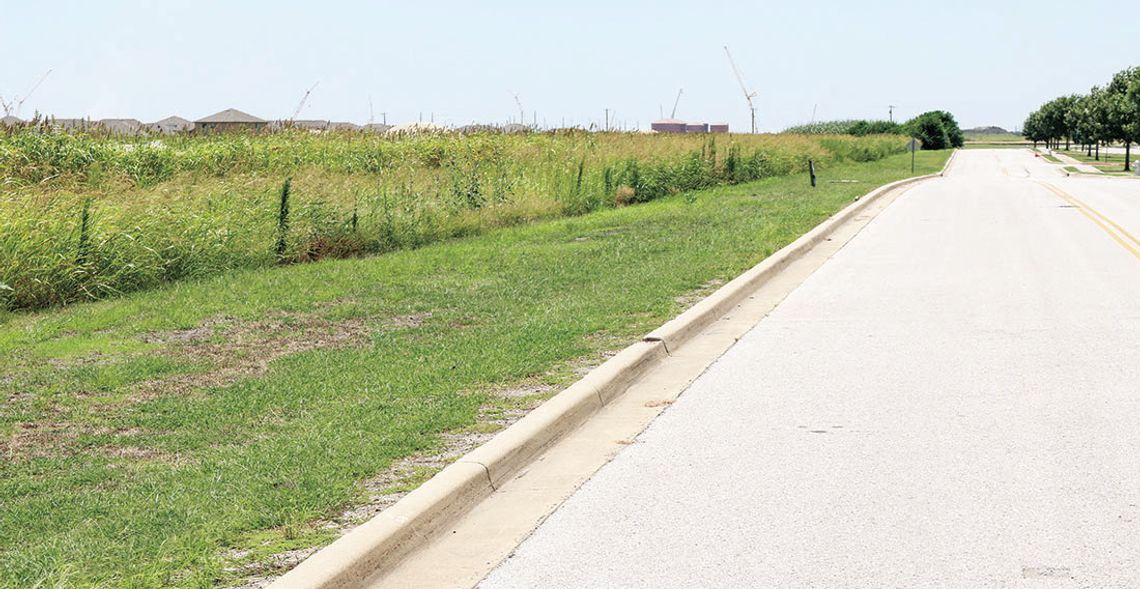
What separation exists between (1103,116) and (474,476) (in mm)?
86542

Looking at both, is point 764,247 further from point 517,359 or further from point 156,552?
point 156,552

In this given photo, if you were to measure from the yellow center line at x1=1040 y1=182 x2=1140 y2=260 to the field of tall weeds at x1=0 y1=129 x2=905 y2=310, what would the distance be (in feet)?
32.4

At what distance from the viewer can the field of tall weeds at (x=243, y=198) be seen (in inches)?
537

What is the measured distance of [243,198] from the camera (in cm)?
1695

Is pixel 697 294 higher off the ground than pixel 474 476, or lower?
lower

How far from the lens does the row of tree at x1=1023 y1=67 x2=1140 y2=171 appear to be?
231ft

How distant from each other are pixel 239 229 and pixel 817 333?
25.9 feet

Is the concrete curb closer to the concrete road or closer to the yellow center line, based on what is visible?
the concrete road

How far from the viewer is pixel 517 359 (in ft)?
30.5

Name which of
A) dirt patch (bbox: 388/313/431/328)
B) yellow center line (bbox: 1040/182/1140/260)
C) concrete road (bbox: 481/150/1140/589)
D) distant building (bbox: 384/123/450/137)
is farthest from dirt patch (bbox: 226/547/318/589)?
distant building (bbox: 384/123/450/137)

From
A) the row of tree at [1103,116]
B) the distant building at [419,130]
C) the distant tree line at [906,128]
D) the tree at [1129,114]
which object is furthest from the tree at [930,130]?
the distant building at [419,130]

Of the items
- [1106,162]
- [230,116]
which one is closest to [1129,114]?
[1106,162]

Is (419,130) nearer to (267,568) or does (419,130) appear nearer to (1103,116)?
(267,568)

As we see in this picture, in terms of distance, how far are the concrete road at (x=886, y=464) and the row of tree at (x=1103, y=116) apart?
61.3m
